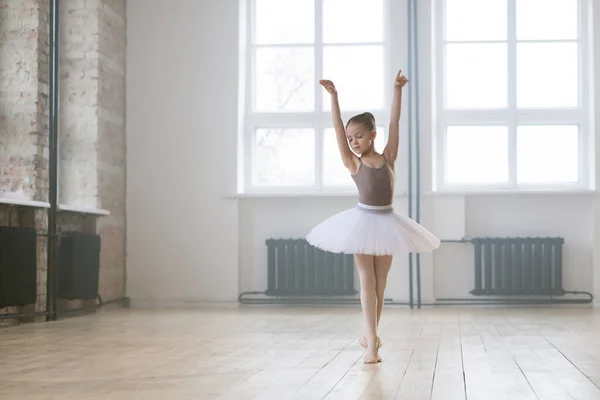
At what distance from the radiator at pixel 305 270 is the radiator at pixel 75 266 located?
186cm

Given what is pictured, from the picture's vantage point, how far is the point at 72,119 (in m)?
8.90

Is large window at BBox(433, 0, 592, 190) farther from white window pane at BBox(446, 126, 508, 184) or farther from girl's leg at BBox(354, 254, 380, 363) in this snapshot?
girl's leg at BBox(354, 254, 380, 363)

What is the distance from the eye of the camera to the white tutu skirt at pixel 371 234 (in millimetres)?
4539

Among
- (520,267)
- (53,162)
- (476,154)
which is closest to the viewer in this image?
(53,162)

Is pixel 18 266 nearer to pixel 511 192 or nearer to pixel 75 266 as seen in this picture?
pixel 75 266

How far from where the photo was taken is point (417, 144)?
30.6 feet

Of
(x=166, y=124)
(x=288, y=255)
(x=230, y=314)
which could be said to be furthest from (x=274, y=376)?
(x=166, y=124)

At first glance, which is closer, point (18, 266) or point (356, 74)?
point (18, 266)

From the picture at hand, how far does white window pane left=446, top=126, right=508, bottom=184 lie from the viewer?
9.52 metres

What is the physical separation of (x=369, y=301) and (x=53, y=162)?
4.10 meters

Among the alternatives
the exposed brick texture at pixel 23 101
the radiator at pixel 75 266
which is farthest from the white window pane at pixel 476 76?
the exposed brick texture at pixel 23 101

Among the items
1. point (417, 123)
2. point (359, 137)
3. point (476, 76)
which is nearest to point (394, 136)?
point (359, 137)

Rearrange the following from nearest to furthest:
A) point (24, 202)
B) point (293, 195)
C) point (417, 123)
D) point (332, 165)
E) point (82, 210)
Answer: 1. point (24, 202)
2. point (82, 210)
3. point (417, 123)
4. point (293, 195)
5. point (332, 165)

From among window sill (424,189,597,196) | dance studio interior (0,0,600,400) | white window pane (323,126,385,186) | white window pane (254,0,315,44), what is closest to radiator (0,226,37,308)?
dance studio interior (0,0,600,400)
